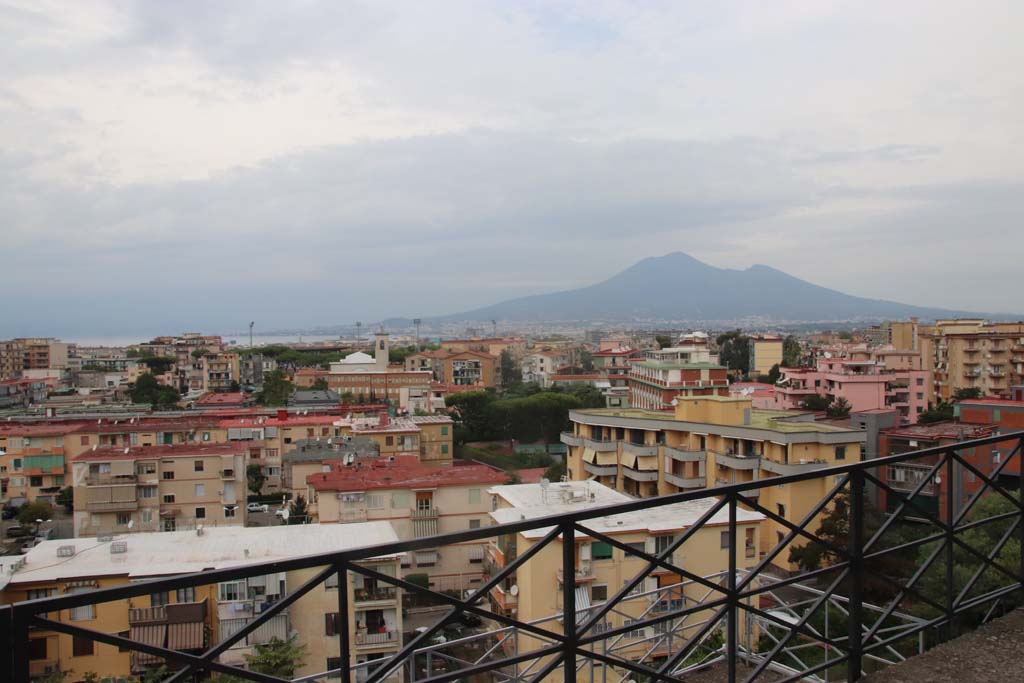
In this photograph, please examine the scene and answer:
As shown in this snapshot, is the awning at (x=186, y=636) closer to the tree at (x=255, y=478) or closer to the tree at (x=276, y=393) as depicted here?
the tree at (x=255, y=478)

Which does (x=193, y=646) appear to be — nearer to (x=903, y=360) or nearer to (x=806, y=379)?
(x=806, y=379)

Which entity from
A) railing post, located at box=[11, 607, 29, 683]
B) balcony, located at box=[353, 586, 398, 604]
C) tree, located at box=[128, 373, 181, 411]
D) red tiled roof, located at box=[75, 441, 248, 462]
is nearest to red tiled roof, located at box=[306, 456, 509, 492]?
red tiled roof, located at box=[75, 441, 248, 462]

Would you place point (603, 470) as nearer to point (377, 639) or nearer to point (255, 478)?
point (255, 478)

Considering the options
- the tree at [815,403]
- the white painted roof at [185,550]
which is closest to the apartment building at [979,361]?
the tree at [815,403]

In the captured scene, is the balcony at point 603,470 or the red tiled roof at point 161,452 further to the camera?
the balcony at point 603,470

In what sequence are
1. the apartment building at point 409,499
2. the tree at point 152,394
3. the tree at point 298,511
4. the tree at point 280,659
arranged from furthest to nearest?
the tree at point 152,394
the tree at point 298,511
the apartment building at point 409,499
the tree at point 280,659

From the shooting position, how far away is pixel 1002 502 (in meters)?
6.90

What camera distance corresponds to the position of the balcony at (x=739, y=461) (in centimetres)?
1367

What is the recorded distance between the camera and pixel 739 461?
13.8 metres

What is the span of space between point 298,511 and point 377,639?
8.95m

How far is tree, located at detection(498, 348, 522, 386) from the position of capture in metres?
50.2

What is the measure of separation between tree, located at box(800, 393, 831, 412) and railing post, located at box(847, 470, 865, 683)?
79.1 ft

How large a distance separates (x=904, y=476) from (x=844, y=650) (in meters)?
14.1

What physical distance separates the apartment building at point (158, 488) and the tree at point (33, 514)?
3296 millimetres
